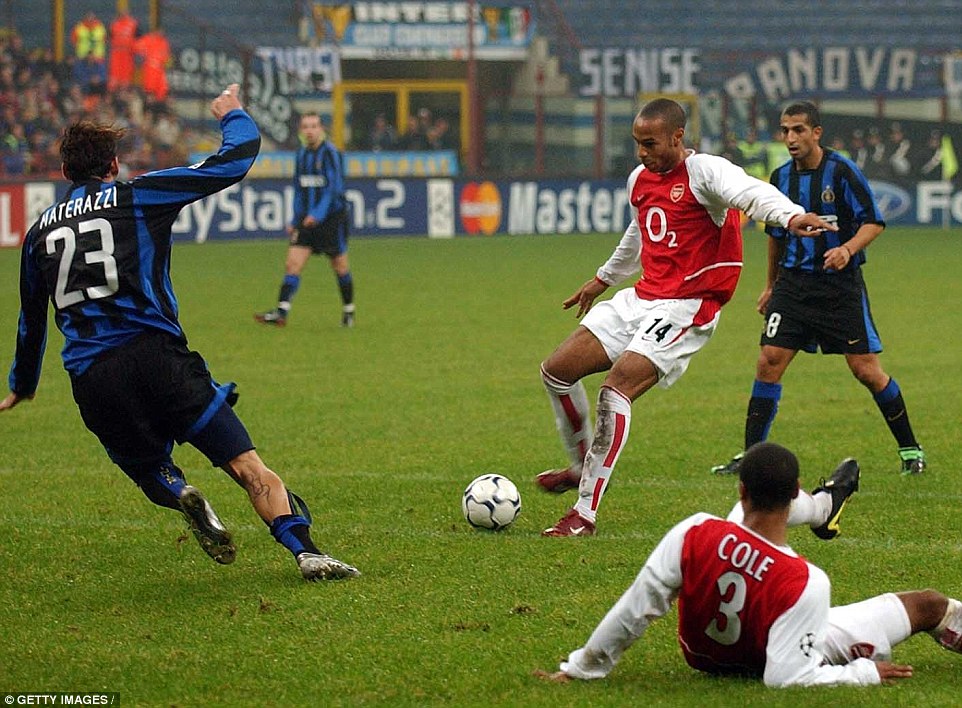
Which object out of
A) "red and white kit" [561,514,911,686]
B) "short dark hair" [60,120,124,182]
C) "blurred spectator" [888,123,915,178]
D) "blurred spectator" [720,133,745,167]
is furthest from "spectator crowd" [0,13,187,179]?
"red and white kit" [561,514,911,686]

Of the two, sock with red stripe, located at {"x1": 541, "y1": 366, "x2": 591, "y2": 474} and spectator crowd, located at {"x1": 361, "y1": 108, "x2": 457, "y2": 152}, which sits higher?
spectator crowd, located at {"x1": 361, "y1": 108, "x2": 457, "y2": 152}

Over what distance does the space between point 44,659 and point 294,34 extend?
3171 cm

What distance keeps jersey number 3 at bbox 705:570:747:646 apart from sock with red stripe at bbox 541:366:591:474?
9.03 feet

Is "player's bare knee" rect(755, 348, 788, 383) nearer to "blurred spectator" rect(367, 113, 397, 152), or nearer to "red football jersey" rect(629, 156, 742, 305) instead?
"red football jersey" rect(629, 156, 742, 305)

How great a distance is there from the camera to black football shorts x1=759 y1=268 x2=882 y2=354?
8047 mm

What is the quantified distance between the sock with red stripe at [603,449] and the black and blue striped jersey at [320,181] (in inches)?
370

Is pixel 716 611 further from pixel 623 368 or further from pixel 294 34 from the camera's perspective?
pixel 294 34

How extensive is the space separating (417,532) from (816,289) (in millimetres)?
2629

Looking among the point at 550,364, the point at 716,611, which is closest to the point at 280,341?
the point at 550,364

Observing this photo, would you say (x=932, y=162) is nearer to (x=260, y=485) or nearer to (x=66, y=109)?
(x=66, y=109)

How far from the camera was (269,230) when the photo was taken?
27906mm

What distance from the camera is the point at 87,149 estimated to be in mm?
5840

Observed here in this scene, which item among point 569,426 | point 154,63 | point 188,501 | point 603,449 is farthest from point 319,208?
point 154,63

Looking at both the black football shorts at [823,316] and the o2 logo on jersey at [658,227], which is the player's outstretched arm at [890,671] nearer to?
the o2 logo on jersey at [658,227]
